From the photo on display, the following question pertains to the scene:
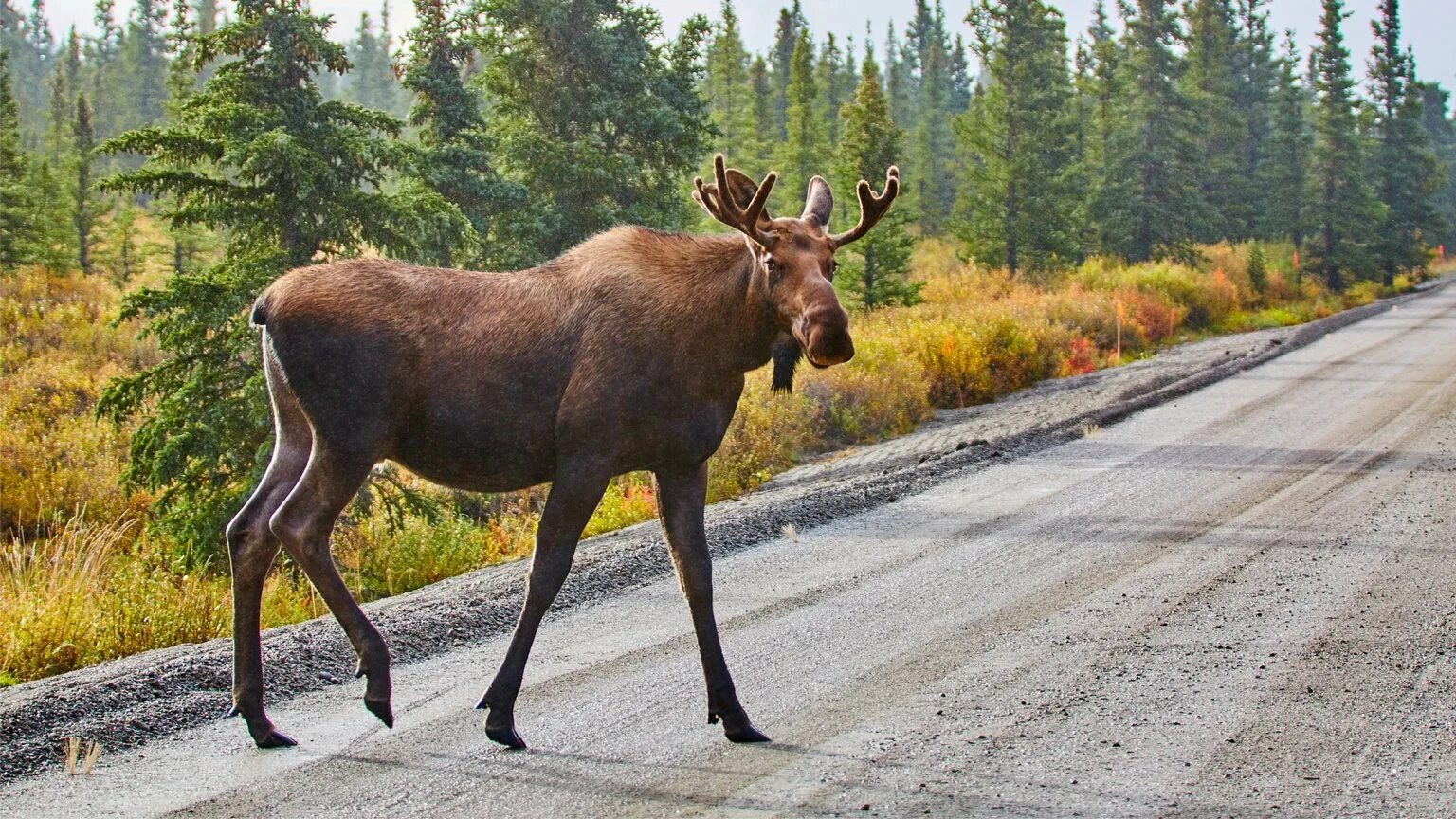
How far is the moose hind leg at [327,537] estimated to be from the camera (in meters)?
4.77

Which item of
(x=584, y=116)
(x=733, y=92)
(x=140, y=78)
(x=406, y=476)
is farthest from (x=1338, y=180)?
(x=140, y=78)

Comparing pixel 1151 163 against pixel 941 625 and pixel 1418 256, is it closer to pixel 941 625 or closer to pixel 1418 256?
pixel 1418 256

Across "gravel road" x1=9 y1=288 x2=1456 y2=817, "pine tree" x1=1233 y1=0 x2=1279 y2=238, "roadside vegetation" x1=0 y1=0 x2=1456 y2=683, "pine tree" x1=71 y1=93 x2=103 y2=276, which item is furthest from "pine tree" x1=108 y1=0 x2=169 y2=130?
"gravel road" x1=9 y1=288 x2=1456 y2=817

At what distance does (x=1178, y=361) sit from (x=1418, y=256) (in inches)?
1329

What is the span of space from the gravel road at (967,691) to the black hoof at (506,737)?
0.11 meters

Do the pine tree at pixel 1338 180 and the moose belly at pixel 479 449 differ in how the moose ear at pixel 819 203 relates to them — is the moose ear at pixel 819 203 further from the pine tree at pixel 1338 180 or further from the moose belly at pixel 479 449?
the pine tree at pixel 1338 180

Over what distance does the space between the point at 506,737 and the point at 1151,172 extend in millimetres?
39233

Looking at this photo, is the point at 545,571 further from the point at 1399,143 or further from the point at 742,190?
the point at 1399,143

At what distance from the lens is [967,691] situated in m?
5.67

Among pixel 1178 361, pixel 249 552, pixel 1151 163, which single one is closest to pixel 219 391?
pixel 249 552

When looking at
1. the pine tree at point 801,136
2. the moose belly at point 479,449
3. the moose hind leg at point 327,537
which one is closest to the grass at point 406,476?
the moose hind leg at point 327,537

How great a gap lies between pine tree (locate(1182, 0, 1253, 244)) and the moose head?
139 ft

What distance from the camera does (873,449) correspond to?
14203 mm

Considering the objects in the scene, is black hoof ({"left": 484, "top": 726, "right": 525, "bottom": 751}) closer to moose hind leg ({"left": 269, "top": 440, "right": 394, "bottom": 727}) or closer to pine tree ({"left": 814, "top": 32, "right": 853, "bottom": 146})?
moose hind leg ({"left": 269, "top": 440, "right": 394, "bottom": 727})
